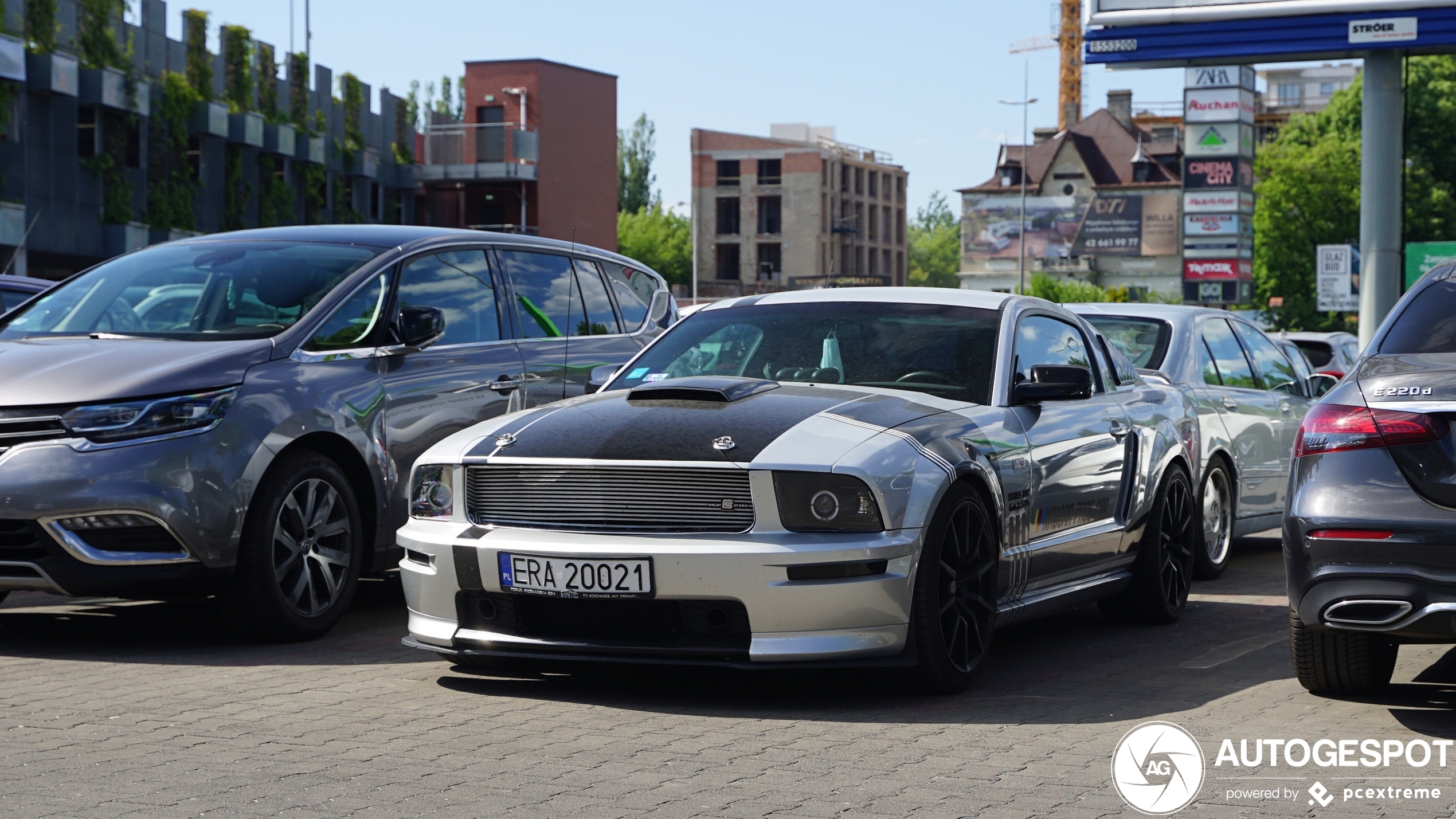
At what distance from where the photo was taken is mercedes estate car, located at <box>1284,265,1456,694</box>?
531 cm

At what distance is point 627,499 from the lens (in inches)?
229

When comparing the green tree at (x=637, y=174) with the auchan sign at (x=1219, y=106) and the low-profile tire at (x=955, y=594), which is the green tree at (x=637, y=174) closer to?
the auchan sign at (x=1219, y=106)

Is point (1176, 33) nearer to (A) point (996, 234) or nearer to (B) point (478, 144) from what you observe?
(B) point (478, 144)

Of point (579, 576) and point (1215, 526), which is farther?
point (1215, 526)

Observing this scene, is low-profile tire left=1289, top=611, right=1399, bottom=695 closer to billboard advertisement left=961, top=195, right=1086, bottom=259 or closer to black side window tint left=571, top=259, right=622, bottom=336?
black side window tint left=571, top=259, right=622, bottom=336

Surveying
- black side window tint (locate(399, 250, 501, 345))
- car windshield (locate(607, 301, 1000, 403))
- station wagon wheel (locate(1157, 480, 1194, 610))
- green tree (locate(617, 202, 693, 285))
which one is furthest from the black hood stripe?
green tree (locate(617, 202, 693, 285))

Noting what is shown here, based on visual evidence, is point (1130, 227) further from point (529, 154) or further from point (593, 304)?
point (593, 304)

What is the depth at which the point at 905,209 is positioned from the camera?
162375 mm

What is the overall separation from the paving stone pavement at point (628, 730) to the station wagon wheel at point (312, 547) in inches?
8.7

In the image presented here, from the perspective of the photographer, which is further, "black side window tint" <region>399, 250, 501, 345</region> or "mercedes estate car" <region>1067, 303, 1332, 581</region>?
"mercedes estate car" <region>1067, 303, 1332, 581</region>

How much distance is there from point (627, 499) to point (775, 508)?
495mm

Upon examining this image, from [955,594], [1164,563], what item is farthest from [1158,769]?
[1164,563]

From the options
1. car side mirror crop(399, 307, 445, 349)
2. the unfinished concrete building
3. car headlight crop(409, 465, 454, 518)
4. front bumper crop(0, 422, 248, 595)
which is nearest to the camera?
car headlight crop(409, 465, 454, 518)

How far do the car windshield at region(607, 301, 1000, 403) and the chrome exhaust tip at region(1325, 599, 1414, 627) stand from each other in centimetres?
178
